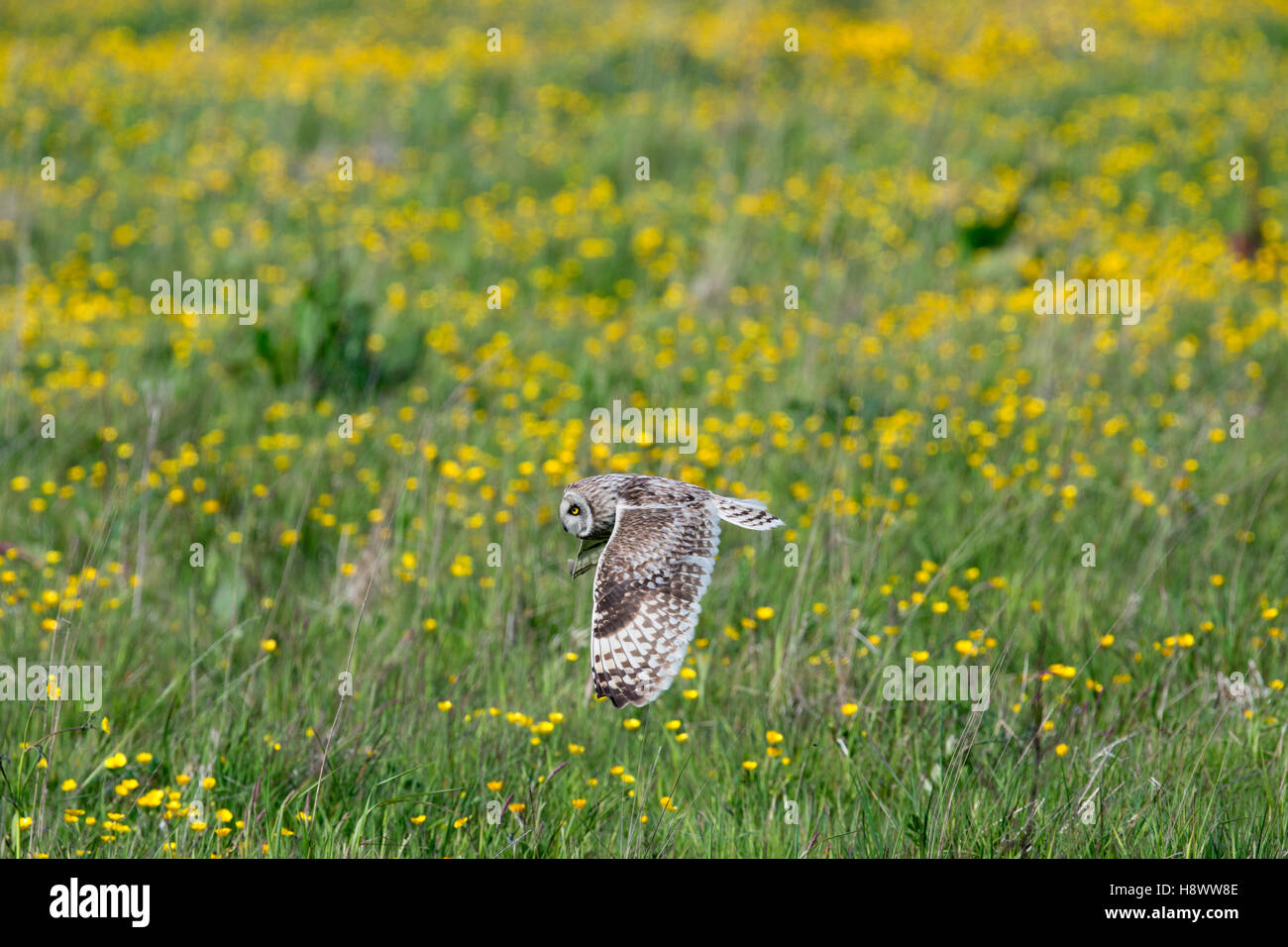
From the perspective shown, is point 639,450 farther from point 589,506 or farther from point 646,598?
point 646,598

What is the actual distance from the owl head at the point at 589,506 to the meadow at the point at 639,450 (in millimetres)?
386

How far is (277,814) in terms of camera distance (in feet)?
9.53

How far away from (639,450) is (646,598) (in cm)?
228

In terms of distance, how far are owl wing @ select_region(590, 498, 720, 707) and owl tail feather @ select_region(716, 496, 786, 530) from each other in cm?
4

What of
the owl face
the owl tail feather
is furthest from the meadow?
the owl tail feather

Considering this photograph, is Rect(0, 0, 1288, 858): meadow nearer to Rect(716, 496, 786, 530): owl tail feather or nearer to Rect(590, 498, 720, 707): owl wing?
Rect(590, 498, 720, 707): owl wing

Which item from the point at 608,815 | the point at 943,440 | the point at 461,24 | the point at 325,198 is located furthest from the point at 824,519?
the point at 461,24

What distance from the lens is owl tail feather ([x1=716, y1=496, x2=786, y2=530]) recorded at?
2861 millimetres

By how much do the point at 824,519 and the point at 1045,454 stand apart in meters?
1.30

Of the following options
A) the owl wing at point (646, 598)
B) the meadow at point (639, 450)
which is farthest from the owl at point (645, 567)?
the meadow at point (639, 450)

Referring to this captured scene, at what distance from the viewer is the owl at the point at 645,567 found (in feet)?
8.66

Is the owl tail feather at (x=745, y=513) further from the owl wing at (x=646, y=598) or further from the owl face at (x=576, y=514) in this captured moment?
the owl face at (x=576, y=514)

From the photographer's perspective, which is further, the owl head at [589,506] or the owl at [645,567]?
the owl head at [589,506]

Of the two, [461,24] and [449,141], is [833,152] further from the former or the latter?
[461,24]
